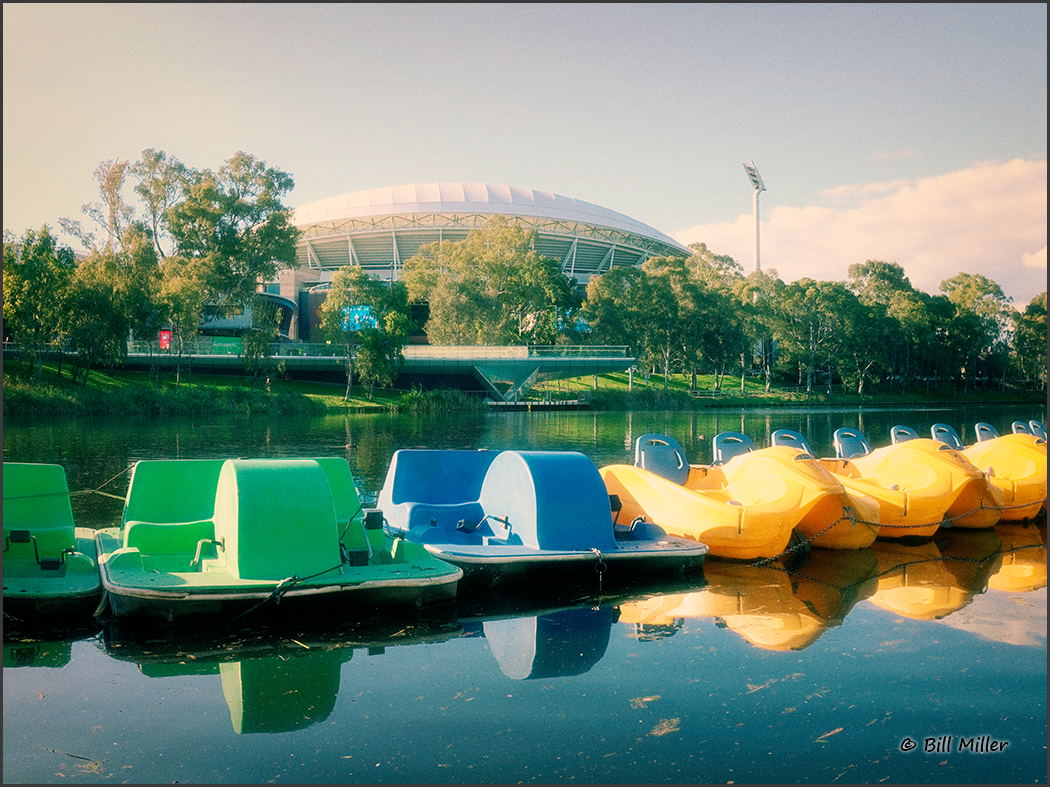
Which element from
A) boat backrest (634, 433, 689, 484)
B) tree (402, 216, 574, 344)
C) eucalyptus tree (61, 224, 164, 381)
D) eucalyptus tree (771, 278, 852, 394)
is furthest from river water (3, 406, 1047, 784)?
eucalyptus tree (771, 278, 852, 394)

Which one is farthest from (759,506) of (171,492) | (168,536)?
(171,492)

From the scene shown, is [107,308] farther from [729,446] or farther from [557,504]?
[557,504]

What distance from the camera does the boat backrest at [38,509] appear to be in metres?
8.37

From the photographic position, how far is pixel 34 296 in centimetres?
4091

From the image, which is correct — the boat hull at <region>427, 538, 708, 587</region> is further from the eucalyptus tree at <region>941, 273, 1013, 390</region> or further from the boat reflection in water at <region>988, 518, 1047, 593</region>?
the eucalyptus tree at <region>941, 273, 1013, 390</region>

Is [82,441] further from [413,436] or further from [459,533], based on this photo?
[459,533]

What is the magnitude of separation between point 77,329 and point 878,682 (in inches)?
1767

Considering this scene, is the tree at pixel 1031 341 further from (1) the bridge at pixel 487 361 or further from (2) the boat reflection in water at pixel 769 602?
(2) the boat reflection in water at pixel 769 602

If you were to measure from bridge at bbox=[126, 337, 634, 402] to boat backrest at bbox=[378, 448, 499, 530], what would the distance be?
145 ft

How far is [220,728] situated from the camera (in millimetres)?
5195

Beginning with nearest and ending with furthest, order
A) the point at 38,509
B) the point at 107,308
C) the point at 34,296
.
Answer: the point at 38,509 < the point at 34,296 < the point at 107,308

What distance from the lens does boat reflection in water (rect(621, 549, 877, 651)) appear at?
291 inches

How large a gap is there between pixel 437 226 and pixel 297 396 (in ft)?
123

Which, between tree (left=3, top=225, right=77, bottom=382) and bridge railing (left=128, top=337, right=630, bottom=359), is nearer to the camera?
tree (left=3, top=225, right=77, bottom=382)
